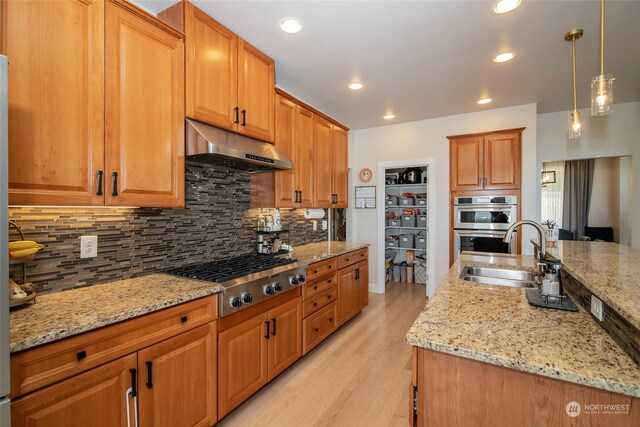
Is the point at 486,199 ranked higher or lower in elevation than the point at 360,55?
lower

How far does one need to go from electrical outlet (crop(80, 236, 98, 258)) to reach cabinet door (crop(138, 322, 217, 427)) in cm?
71

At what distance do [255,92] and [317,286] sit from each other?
178cm

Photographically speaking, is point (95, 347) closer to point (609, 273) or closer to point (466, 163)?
point (609, 273)

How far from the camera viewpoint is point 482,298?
144cm

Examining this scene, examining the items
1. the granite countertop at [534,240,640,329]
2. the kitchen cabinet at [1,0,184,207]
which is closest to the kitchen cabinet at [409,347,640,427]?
the granite countertop at [534,240,640,329]

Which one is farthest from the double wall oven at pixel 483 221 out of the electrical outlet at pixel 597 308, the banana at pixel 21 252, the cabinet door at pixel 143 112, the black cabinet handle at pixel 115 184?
the banana at pixel 21 252

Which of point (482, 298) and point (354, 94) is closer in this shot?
point (482, 298)

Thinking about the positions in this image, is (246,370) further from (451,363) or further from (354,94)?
(354,94)

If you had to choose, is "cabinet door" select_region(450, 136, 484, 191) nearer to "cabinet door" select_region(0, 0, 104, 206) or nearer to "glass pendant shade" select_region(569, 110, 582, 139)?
"glass pendant shade" select_region(569, 110, 582, 139)

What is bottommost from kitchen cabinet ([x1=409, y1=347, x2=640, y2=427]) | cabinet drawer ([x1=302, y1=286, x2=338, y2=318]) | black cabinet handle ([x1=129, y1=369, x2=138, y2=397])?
cabinet drawer ([x1=302, y1=286, x2=338, y2=318])

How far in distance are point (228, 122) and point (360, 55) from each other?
4.14 ft

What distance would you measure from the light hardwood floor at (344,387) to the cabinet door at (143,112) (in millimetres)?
1524

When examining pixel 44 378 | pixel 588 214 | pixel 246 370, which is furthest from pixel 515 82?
pixel 588 214

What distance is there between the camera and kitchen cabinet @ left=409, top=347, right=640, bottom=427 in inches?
32.5
